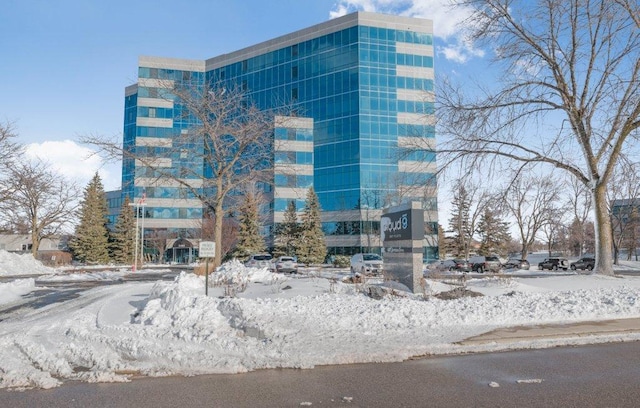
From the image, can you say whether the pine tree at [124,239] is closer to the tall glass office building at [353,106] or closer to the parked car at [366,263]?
the tall glass office building at [353,106]

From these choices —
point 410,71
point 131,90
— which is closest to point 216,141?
point 410,71

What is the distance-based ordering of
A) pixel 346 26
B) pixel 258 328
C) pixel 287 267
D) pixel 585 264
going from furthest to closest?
pixel 346 26 → pixel 585 264 → pixel 287 267 → pixel 258 328

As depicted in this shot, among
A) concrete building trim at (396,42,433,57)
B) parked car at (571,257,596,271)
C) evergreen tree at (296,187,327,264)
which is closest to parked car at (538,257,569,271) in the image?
parked car at (571,257,596,271)

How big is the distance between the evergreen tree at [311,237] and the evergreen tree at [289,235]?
1.39 m

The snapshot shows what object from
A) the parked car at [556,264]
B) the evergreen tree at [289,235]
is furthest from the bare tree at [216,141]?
the parked car at [556,264]

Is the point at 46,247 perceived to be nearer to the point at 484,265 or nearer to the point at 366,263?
the point at 366,263

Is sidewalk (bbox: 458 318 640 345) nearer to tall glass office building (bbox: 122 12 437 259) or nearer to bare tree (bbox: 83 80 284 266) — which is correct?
bare tree (bbox: 83 80 284 266)

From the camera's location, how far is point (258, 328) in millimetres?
9156

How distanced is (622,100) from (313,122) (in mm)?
44838

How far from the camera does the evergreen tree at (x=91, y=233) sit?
54013mm

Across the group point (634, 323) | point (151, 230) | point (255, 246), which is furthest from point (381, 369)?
point (151, 230)

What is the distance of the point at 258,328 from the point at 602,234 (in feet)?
55.2

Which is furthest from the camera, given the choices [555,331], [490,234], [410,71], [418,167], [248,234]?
[490,234]

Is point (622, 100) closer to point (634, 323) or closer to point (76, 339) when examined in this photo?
point (634, 323)
